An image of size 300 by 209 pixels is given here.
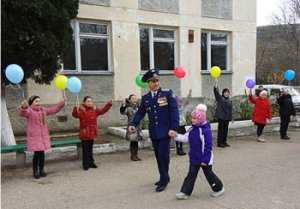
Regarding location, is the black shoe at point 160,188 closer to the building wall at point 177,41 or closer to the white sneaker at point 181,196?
the white sneaker at point 181,196

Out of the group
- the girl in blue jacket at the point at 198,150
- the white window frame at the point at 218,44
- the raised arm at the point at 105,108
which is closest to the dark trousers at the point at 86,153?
the raised arm at the point at 105,108

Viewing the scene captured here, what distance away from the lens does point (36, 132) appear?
7.83 m

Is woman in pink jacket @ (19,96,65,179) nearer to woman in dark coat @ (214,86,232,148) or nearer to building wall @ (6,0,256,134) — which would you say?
building wall @ (6,0,256,134)

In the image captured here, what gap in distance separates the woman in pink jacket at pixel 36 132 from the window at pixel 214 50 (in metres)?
9.65

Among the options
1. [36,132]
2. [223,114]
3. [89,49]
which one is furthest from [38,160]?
[89,49]

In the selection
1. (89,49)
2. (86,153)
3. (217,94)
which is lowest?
(86,153)

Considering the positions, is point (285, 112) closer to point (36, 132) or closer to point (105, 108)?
point (105, 108)

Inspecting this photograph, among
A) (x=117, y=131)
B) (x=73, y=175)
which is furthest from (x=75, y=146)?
(x=117, y=131)

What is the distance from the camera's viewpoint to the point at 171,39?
15516 mm

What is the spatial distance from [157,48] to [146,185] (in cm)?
865

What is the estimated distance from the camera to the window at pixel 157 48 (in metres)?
14.9

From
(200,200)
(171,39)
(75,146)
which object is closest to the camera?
(200,200)

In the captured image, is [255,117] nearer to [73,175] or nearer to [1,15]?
[73,175]

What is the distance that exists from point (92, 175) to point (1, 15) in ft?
12.0
